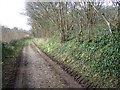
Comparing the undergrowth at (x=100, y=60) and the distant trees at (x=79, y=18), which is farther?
the distant trees at (x=79, y=18)

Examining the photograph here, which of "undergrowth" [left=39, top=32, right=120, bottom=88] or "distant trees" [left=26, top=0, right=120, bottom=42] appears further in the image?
"distant trees" [left=26, top=0, right=120, bottom=42]

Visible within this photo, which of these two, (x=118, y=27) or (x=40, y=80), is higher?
(x=118, y=27)

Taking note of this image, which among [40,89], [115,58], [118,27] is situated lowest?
[40,89]

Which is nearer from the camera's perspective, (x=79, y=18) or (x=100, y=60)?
(x=100, y=60)

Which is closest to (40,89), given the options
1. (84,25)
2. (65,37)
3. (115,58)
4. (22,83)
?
(22,83)

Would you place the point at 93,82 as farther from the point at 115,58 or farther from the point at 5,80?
the point at 5,80

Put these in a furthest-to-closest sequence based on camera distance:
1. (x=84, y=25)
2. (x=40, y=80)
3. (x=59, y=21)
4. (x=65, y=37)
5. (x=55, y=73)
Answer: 1. (x=59, y=21)
2. (x=65, y=37)
3. (x=84, y=25)
4. (x=55, y=73)
5. (x=40, y=80)

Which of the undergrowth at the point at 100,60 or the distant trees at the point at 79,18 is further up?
the distant trees at the point at 79,18

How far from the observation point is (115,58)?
1153cm

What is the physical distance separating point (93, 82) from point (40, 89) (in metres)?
2.55

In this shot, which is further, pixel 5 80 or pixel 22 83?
pixel 5 80

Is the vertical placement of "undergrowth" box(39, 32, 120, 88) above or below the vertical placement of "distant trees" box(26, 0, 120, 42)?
below

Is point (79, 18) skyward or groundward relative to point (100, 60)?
skyward

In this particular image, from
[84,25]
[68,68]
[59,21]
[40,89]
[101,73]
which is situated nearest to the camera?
[40,89]
